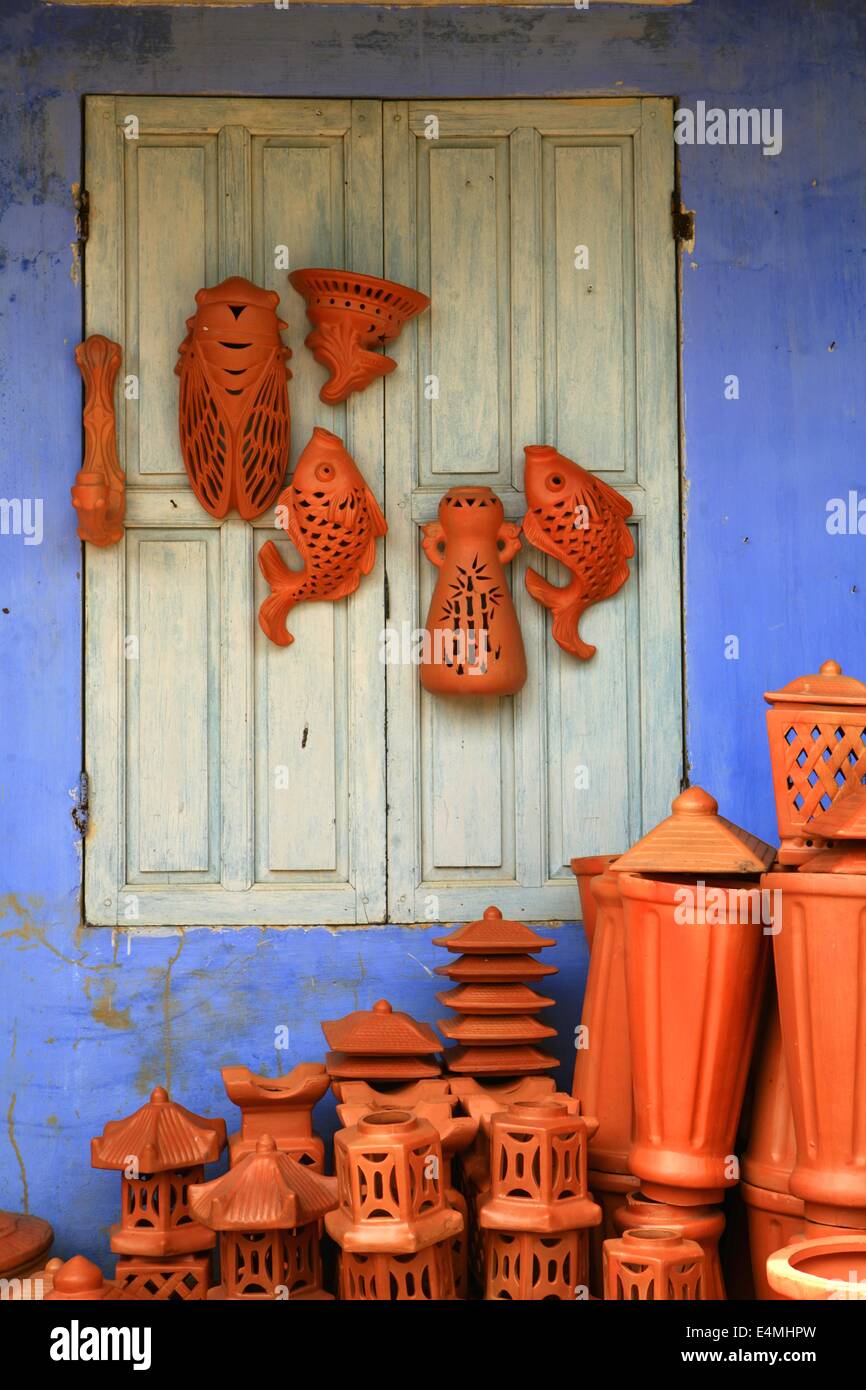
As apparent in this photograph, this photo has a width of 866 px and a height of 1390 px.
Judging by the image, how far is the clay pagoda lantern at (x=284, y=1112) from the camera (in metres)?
3.16

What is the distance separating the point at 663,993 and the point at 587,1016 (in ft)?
1.31

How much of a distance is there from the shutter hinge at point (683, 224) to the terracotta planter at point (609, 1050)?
1.62 metres

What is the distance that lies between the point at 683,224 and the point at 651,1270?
2.45m

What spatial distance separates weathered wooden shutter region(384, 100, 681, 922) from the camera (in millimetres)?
3785

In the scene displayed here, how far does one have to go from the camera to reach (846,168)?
3863 millimetres

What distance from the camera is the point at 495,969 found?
3.40 metres

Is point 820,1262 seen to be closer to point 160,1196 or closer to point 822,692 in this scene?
point 822,692

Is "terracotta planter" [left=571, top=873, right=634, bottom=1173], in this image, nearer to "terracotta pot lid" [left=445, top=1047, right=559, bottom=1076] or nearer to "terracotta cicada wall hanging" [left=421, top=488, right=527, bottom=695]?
"terracotta pot lid" [left=445, top=1047, right=559, bottom=1076]

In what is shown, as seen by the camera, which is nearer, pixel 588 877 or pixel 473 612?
pixel 588 877

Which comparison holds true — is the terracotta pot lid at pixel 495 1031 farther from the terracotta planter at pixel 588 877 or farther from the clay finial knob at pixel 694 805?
the clay finial knob at pixel 694 805

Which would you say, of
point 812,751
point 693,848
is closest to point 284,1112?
point 693,848

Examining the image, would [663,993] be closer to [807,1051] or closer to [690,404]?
[807,1051]
